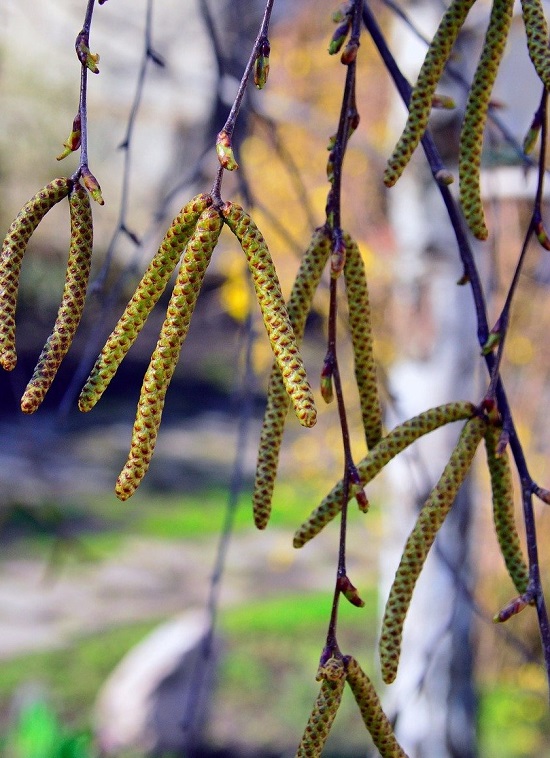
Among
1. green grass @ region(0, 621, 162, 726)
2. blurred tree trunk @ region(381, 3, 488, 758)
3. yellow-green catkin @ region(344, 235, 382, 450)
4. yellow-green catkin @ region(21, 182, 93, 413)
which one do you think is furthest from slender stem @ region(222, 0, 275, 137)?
green grass @ region(0, 621, 162, 726)

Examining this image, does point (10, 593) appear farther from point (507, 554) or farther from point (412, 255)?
point (507, 554)

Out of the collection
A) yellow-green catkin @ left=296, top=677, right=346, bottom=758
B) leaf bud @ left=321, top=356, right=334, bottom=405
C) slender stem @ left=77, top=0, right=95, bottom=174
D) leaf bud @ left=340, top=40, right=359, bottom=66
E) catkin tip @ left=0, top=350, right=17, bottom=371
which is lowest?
yellow-green catkin @ left=296, top=677, right=346, bottom=758

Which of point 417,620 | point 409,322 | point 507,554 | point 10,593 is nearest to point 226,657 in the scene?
point 10,593

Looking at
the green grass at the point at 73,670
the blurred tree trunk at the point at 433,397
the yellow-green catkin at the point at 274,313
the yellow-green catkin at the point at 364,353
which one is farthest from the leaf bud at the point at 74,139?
the green grass at the point at 73,670

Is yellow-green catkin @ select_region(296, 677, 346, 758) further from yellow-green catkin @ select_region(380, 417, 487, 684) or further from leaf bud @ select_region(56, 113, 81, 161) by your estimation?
leaf bud @ select_region(56, 113, 81, 161)

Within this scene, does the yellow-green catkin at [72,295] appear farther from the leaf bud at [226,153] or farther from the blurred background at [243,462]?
the blurred background at [243,462]
